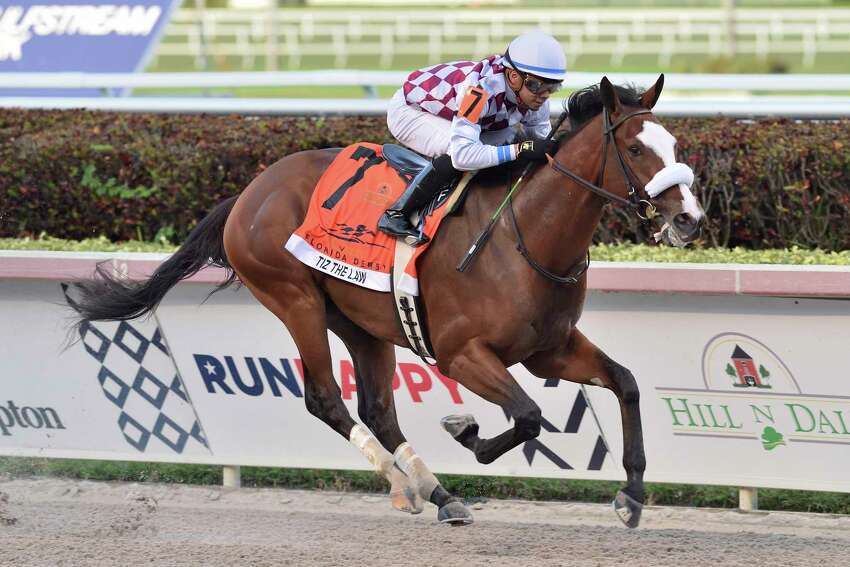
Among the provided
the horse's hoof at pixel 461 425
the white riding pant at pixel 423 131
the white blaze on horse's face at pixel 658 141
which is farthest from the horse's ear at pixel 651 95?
the horse's hoof at pixel 461 425

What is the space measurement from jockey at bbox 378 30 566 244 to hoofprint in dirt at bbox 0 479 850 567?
1201 millimetres

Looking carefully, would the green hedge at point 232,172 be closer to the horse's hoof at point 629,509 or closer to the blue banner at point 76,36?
the blue banner at point 76,36

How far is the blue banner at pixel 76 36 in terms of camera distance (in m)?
9.62

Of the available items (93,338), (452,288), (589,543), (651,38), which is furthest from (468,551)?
(651,38)

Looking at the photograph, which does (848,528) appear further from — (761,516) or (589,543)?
(589,543)

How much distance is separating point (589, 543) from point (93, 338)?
100.0 inches

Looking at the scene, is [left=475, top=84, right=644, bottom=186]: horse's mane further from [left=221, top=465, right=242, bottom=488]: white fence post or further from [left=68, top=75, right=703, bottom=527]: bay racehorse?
[left=221, top=465, right=242, bottom=488]: white fence post

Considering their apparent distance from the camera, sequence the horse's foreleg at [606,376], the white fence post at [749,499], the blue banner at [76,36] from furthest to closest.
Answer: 1. the blue banner at [76,36]
2. the white fence post at [749,499]
3. the horse's foreleg at [606,376]

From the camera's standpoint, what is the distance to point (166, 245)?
667 centimetres

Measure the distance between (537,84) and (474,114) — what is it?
0.78 ft

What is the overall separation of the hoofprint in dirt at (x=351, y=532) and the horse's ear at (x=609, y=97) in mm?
1581

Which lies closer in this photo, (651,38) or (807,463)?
(807,463)

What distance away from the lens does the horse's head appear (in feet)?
13.3

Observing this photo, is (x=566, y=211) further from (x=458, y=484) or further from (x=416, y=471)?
(x=458, y=484)
